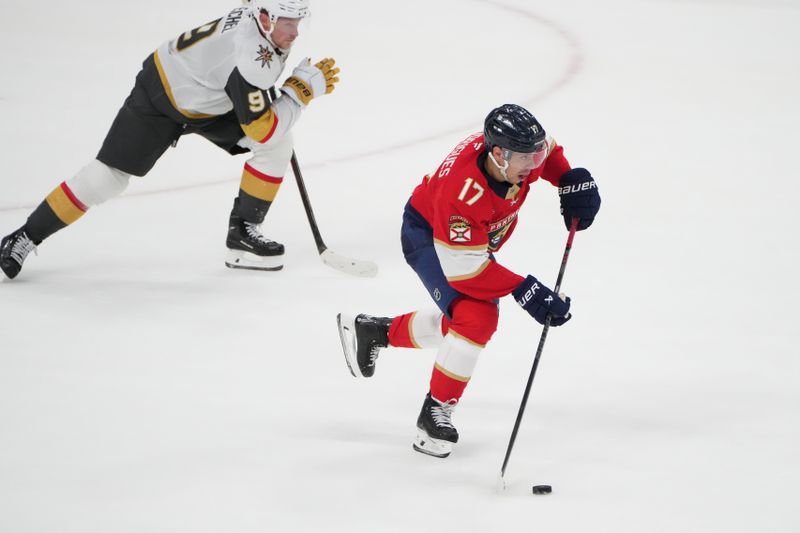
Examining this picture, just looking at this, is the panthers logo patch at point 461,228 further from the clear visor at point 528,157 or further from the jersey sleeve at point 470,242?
the clear visor at point 528,157

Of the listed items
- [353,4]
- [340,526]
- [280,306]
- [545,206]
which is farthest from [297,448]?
[353,4]

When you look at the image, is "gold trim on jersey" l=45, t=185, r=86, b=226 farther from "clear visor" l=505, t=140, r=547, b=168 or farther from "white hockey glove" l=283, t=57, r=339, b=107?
"clear visor" l=505, t=140, r=547, b=168

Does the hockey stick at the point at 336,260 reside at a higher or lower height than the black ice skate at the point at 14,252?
higher

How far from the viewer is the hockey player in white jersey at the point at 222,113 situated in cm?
371

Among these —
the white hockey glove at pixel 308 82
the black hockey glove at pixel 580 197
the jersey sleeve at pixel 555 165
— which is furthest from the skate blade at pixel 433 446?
the white hockey glove at pixel 308 82

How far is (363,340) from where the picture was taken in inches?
124

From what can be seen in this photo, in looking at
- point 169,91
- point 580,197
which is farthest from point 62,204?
point 580,197

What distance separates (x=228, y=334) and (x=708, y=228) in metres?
2.10

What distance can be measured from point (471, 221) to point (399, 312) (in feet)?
3.76

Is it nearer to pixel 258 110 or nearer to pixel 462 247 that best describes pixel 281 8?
pixel 258 110

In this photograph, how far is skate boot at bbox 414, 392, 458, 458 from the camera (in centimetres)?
282

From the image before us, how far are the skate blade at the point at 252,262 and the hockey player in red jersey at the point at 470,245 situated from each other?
116 centimetres

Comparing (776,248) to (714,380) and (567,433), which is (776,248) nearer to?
(714,380)

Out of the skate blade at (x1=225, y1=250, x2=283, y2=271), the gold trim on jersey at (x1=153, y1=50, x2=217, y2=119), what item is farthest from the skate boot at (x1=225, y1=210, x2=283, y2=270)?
the gold trim on jersey at (x1=153, y1=50, x2=217, y2=119)
